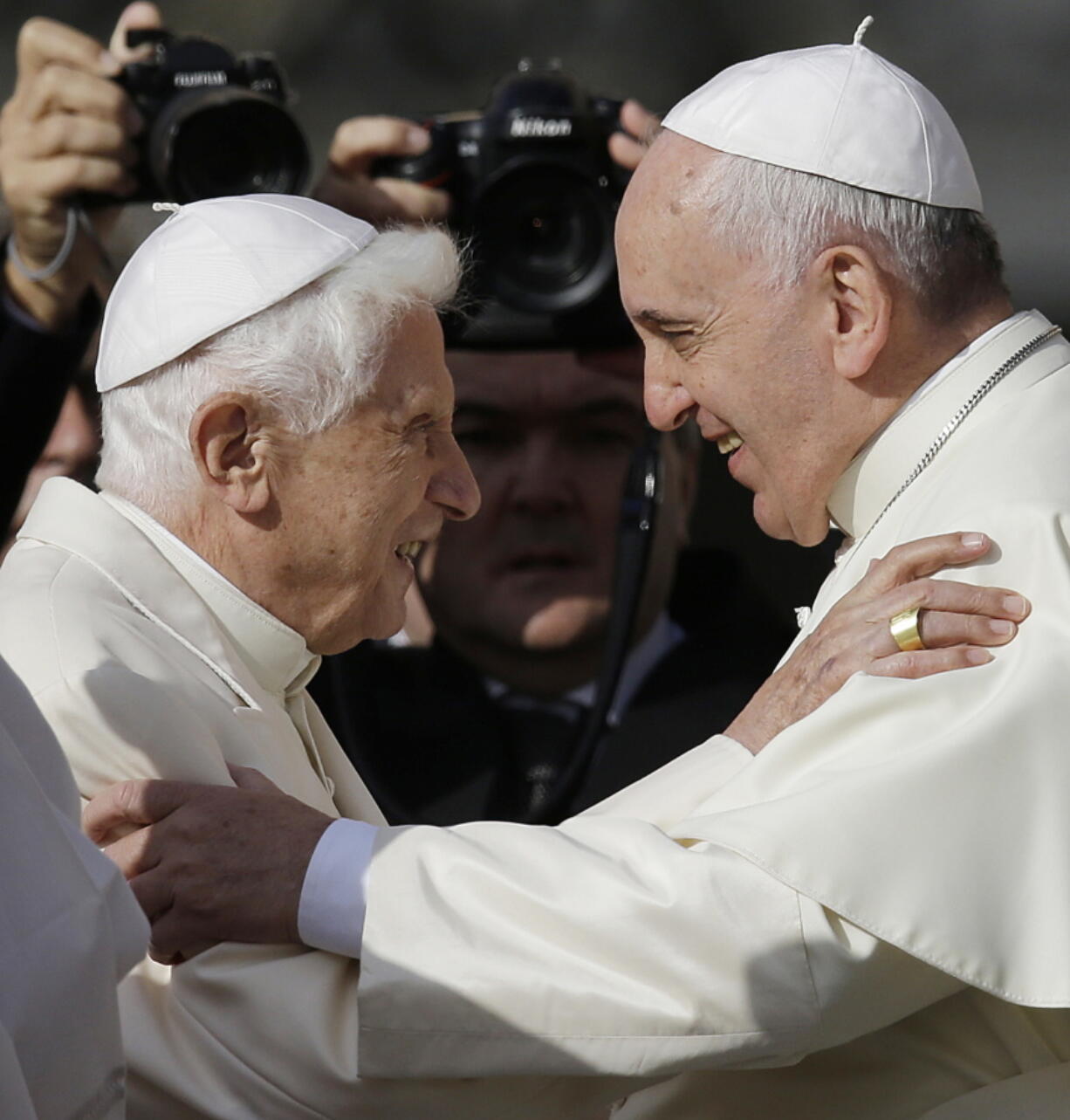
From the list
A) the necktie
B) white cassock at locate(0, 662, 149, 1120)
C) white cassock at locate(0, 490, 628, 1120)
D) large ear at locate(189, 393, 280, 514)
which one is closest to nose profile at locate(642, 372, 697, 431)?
large ear at locate(189, 393, 280, 514)

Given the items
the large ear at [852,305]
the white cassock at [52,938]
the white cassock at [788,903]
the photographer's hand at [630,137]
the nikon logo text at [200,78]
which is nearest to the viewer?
the white cassock at [52,938]

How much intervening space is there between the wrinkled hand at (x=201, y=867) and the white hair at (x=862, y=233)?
3.60 ft

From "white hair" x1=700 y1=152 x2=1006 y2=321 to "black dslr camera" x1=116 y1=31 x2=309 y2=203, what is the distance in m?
1.86

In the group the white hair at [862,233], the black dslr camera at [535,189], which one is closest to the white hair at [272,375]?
the white hair at [862,233]

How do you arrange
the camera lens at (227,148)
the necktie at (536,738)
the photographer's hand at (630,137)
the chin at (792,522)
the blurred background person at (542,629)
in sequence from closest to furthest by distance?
the chin at (792,522)
the camera lens at (227,148)
the photographer's hand at (630,137)
the blurred background person at (542,629)
the necktie at (536,738)

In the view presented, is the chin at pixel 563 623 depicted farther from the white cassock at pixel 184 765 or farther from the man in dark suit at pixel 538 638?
the white cassock at pixel 184 765

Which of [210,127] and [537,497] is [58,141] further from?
[537,497]

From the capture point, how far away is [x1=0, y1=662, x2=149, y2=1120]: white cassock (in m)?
1.44

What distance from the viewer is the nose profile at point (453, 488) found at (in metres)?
2.84

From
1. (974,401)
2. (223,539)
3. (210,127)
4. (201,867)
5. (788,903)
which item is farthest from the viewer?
(210,127)

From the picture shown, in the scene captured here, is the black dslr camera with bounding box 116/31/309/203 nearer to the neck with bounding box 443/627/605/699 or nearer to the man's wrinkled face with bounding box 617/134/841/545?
the neck with bounding box 443/627/605/699

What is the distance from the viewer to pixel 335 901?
2.20m

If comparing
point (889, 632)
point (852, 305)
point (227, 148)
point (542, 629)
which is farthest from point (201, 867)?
point (542, 629)

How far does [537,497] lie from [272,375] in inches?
92.1
